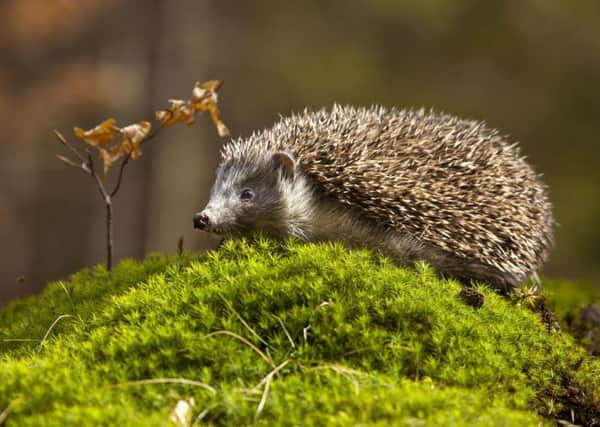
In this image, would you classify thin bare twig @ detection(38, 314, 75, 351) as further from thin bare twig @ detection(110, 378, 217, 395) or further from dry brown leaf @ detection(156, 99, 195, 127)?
dry brown leaf @ detection(156, 99, 195, 127)

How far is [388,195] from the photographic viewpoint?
548 cm

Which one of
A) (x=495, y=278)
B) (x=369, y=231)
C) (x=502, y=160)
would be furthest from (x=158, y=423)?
(x=502, y=160)

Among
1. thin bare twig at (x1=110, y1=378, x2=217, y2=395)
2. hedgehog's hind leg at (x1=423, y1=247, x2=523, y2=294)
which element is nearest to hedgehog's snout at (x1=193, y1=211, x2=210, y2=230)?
hedgehog's hind leg at (x1=423, y1=247, x2=523, y2=294)

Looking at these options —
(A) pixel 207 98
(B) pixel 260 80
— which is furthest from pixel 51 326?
(B) pixel 260 80

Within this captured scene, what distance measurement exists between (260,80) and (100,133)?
494 inches

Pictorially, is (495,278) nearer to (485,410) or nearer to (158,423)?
(485,410)

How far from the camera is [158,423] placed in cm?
331

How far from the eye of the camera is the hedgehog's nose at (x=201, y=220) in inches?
215

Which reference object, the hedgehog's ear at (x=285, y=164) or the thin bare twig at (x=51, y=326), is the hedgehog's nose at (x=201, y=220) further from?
the thin bare twig at (x=51, y=326)

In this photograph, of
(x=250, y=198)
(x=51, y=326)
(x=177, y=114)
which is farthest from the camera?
(x=177, y=114)

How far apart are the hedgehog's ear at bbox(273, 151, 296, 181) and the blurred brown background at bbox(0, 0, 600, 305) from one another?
9.71 m

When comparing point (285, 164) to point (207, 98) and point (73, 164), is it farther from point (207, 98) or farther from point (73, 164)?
point (73, 164)

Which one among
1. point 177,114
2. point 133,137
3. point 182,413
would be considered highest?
point 177,114

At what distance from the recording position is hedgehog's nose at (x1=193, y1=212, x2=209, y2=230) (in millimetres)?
5469
